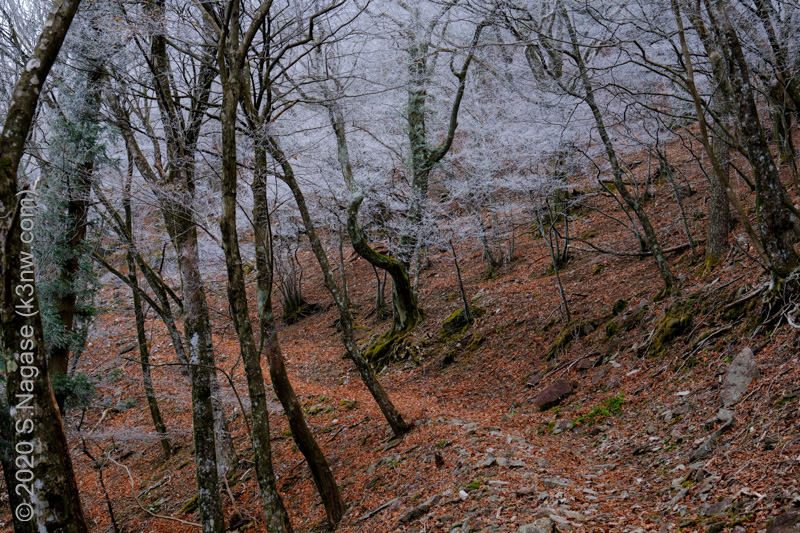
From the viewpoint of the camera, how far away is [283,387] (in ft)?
17.9

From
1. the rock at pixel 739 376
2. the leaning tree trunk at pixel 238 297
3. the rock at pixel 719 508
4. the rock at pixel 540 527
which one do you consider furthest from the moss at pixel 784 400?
the leaning tree trunk at pixel 238 297

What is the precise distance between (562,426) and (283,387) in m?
3.50

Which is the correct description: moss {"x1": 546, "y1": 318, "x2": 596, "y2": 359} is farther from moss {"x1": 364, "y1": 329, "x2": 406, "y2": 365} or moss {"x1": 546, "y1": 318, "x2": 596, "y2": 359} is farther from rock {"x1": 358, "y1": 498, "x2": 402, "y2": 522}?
rock {"x1": 358, "y1": 498, "x2": 402, "y2": 522}

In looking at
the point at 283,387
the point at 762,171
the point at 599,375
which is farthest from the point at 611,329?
the point at 283,387

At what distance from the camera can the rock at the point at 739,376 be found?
14.0 ft

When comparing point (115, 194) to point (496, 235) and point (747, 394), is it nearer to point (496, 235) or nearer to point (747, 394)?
point (747, 394)

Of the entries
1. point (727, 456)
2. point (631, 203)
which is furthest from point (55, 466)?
point (631, 203)

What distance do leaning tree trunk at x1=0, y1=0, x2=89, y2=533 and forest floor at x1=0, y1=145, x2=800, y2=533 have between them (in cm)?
209

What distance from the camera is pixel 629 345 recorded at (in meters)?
7.06

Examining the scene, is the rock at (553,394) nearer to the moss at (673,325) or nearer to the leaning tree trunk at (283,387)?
the moss at (673,325)

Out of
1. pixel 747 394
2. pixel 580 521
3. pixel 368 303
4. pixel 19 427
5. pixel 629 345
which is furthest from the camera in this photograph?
pixel 368 303

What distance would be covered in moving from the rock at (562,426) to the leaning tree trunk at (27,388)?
5.02 m

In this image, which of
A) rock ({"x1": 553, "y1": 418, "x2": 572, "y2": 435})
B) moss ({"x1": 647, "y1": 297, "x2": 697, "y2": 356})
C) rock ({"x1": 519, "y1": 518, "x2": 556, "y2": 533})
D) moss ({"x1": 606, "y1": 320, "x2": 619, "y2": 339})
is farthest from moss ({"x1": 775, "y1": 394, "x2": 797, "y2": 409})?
moss ({"x1": 606, "y1": 320, "x2": 619, "y2": 339})

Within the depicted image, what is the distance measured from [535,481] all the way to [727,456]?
1501 mm
